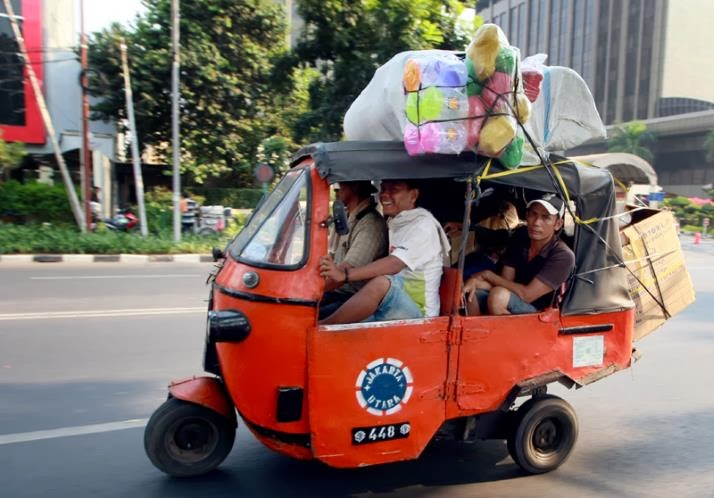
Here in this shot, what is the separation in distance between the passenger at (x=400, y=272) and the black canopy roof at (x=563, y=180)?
283 mm

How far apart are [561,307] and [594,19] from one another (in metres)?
75.2

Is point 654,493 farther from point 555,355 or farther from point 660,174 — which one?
point 660,174

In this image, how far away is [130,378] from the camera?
198 inches

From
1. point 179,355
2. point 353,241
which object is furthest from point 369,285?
point 179,355

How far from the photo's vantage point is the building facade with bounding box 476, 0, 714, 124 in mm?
64125

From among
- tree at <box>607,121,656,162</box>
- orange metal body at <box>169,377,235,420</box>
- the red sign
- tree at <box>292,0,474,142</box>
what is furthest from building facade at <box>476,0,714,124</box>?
orange metal body at <box>169,377,235,420</box>

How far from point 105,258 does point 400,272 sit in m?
12.3

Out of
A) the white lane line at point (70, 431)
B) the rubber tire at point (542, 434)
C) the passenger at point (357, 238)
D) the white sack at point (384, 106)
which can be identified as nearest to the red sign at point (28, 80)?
the white lane line at point (70, 431)

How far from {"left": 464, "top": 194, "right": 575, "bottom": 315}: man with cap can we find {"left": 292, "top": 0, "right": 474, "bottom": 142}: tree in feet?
39.0

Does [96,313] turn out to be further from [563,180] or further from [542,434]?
[563,180]

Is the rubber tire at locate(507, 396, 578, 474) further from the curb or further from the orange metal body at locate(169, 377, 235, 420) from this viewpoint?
the curb

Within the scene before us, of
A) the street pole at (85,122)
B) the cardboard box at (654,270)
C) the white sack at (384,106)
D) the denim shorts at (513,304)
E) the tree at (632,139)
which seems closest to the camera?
the white sack at (384,106)

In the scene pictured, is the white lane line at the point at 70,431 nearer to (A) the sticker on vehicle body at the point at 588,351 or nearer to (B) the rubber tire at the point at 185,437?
(B) the rubber tire at the point at 185,437

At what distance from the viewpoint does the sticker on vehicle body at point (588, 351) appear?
3.64m
